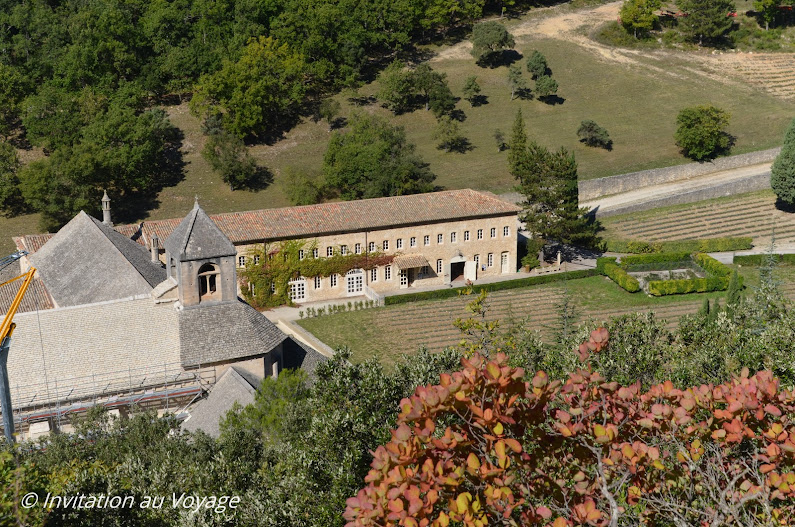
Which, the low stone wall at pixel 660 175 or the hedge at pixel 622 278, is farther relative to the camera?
the low stone wall at pixel 660 175

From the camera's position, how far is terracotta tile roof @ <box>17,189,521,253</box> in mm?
54000

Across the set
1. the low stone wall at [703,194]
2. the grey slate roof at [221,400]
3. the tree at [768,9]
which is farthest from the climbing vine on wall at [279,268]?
the tree at [768,9]

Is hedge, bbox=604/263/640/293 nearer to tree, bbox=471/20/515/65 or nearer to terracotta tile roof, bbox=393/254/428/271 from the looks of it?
terracotta tile roof, bbox=393/254/428/271

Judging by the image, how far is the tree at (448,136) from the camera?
77750mm

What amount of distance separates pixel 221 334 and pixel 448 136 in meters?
46.6

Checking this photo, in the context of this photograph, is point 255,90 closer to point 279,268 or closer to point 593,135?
point 279,268

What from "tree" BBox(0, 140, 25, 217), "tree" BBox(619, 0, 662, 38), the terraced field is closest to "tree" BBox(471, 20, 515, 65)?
"tree" BBox(619, 0, 662, 38)

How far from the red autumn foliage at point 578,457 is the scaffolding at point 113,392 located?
784 inches

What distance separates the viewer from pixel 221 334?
114ft

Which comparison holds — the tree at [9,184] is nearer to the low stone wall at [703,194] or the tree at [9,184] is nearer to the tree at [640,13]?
the low stone wall at [703,194]

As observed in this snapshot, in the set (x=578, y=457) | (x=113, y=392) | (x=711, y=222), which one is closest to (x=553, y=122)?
(x=711, y=222)

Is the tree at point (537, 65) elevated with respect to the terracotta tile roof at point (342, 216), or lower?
elevated

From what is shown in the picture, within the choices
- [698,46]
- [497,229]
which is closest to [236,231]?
[497,229]

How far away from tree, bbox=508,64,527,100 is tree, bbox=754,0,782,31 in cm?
3187
